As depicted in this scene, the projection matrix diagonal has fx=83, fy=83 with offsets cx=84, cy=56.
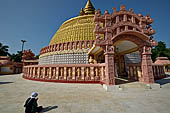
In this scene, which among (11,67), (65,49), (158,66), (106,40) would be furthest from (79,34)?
(11,67)

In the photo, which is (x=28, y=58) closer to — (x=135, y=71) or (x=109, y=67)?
(x=109, y=67)

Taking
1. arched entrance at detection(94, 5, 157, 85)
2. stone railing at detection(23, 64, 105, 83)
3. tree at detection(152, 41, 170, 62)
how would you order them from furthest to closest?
tree at detection(152, 41, 170, 62)
stone railing at detection(23, 64, 105, 83)
arched entrance at detection(94, 5, 157, 85)

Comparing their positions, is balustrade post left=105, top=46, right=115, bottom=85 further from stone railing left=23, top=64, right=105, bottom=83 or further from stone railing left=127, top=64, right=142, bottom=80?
stone railing left=127, top=64, right=142, bottom=80

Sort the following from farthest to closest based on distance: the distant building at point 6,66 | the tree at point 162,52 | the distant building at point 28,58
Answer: the tree at point 162,52 → the distant building at point 28,58 → the distant building at point 6,66

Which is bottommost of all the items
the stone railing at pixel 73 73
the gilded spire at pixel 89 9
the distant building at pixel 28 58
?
the stone railing at pixel 73 73

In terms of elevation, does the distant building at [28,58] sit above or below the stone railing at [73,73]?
above

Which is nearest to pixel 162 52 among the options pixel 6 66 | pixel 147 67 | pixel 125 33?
pixel 147 67

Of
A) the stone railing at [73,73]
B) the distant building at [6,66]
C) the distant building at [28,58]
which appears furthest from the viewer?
the distant building at [28,58]

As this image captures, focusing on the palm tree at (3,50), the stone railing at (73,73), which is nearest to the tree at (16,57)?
the palm tree at (3,50)

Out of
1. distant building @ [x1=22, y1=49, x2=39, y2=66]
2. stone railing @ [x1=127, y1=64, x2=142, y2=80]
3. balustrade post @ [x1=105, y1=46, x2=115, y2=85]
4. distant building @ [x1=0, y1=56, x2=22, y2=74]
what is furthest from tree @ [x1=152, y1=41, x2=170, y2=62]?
distant building @ [x1=0, y1=56, x2=22, y2=74]

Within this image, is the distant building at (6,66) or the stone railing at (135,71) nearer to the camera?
the stone railing at (135,71)

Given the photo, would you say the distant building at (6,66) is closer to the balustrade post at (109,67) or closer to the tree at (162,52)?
the balustrade post at (109,67)

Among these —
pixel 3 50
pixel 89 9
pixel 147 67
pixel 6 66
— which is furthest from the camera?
pixel 3 50

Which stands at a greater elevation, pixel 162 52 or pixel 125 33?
pixel 162 52
